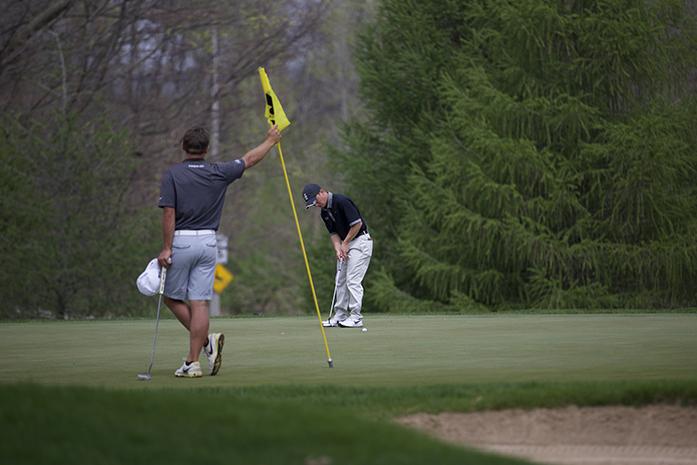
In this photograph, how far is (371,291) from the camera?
34.8m

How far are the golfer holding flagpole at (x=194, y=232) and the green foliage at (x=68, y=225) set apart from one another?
18083 millimetres

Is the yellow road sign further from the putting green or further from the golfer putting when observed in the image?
the golfer putting

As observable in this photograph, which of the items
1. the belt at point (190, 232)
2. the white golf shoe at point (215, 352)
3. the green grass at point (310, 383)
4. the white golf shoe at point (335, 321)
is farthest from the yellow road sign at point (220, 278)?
the belt at point (190, 232)

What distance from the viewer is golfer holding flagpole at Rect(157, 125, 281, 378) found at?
11281 mm

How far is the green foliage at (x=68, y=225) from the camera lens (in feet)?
95.5

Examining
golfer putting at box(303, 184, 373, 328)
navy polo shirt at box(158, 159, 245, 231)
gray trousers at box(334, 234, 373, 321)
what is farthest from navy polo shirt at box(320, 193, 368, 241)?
navy polo shirt at box(158, 159, 245, 231)

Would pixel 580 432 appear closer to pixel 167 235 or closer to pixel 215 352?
pixel 215 352

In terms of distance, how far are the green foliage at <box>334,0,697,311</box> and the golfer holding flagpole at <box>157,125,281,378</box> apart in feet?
64.5

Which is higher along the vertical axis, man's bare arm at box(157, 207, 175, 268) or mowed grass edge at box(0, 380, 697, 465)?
man's bare arm at box(157, 207, 175, 268)

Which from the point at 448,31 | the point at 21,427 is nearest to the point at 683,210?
the point at 448,31

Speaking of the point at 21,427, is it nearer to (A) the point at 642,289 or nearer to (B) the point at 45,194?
(B) the point at 45,194

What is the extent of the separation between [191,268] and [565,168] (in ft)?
67.0

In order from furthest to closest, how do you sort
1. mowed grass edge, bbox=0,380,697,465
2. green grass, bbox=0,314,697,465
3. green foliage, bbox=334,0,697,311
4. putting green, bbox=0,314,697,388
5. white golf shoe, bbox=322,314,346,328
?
green foliage, bbox=334,0,697,311
white golf shoe, bbox=322,314,346,328
putting green, bbox=0,314,697,388
green grass, bbox=0,314,697,465
mowed grass edge, bbox=0,380,697,465

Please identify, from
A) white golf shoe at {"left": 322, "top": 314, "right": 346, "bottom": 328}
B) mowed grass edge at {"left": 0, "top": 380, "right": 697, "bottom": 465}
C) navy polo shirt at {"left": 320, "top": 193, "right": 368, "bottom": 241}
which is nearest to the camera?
mowed grass edge at {"left": 0, "top": 380, "right": 697, "bottom": 465}
